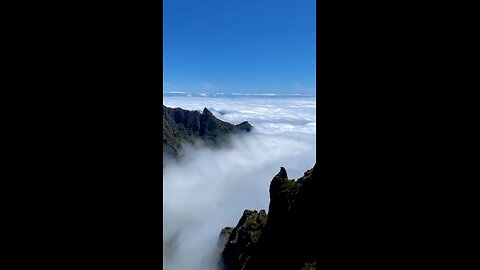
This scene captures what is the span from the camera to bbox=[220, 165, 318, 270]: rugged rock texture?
50594 mm

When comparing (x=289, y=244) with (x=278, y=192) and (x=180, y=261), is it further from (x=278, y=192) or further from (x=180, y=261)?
(x=180, y=261)

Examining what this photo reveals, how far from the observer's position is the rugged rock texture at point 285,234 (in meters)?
50.6

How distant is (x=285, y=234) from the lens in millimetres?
59188
